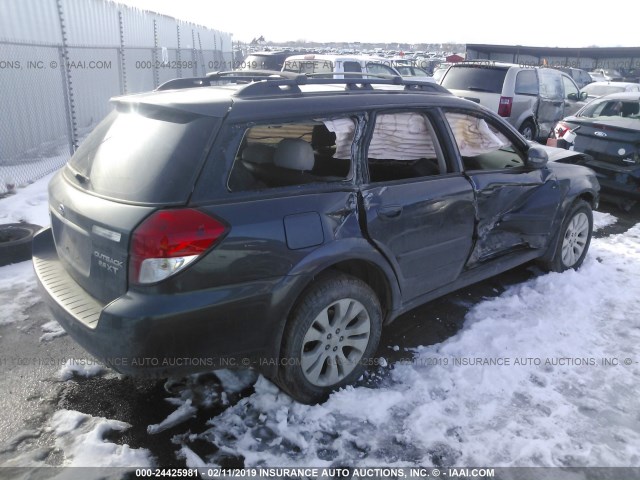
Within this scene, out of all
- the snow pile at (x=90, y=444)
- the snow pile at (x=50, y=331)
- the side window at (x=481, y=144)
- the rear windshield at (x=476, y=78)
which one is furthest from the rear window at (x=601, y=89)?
the snow pile at (x=90, y=444)

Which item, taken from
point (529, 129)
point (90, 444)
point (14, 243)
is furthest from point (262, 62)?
point (90, 444)

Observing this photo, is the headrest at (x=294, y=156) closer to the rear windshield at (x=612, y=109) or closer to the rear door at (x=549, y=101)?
the rear windshield at (x=612, y=109)

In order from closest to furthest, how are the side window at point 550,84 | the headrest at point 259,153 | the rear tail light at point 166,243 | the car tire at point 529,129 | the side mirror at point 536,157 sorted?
the rear tail light at point 166,243 < the headrest at point 259,153 < the side mirror at point 536,157 < the car tire at point 529,129 < the side window at point 550,84

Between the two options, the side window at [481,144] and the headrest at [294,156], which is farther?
the side window at [481,144]

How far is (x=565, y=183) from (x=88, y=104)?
34.8ft

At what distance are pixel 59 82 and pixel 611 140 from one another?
988cm

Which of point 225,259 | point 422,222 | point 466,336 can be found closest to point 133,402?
point 225,259

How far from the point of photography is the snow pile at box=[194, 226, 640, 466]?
2654 mm

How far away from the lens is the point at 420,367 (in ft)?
11.1

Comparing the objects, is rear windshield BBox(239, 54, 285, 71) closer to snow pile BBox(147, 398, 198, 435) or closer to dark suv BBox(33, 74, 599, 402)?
dark suv BBox(33, 74, 599, 402)

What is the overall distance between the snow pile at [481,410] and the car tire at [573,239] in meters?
Result: 0.84

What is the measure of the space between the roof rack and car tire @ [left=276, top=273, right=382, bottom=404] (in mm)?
1122

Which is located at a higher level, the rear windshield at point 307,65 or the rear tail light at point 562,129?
the rear windshield at point 307,65

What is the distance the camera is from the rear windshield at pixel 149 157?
246 centimetres
